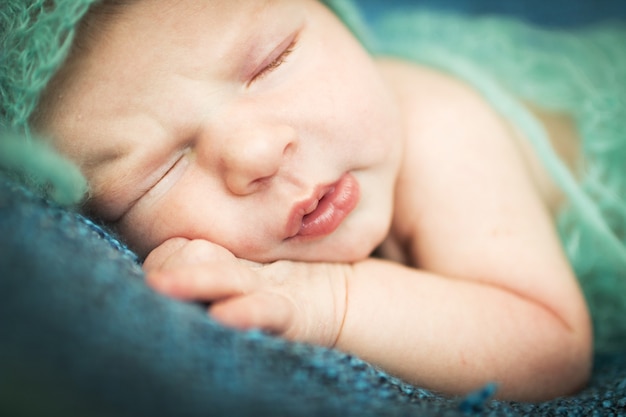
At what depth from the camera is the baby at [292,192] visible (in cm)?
71

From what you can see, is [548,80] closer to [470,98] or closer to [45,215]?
[470,98]

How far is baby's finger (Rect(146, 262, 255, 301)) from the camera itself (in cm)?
56

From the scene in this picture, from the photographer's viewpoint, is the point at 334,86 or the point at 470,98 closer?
the point at 334,86

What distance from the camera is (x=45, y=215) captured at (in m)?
0.57

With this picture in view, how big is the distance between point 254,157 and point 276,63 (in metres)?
0.17

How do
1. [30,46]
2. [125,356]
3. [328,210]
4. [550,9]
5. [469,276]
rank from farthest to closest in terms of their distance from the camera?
[550,9] < [469,276] < [328,210] < [30,46] < [125,356]

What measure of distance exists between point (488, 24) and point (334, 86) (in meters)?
0.89

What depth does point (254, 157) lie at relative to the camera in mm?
691

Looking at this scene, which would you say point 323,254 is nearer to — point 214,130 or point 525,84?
A: point 214,130

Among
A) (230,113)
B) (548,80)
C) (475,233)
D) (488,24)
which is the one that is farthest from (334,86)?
(488,24)

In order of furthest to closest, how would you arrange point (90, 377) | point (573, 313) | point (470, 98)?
point (470, 98) < point (573, 313) < point (90, 377)

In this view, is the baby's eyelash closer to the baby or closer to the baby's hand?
the baby

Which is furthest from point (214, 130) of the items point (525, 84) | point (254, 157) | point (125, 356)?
point (525, 84)

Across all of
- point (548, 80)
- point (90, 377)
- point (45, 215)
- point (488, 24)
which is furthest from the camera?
point (488, 24)
